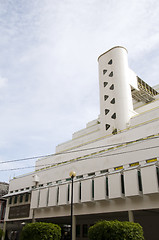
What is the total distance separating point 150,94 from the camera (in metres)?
46.4

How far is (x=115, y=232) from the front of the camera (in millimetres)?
13078

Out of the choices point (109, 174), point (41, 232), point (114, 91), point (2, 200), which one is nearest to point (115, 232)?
point (41, 232)

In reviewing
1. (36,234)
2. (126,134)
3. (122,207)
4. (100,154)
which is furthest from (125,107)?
(36,234)

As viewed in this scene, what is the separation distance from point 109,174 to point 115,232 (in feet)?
29.3

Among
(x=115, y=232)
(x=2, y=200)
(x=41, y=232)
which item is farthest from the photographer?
(x=2, y=200)

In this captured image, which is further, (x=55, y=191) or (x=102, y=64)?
(x=102, y=64)

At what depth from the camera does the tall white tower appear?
35906mm

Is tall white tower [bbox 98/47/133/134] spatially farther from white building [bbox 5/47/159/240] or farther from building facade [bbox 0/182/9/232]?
building facade [bbox 0/182/9/232]

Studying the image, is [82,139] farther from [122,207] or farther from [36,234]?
[36,234]

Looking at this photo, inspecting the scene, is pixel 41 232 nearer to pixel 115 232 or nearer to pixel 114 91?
pixel 115 232

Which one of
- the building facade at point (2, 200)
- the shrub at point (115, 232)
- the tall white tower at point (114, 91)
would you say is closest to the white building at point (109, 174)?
the tall white tower at point (114, 91)

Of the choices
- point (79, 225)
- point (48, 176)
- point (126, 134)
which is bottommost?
point (79, 225)

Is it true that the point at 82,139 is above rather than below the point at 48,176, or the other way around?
above

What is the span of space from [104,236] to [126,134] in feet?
52.5
